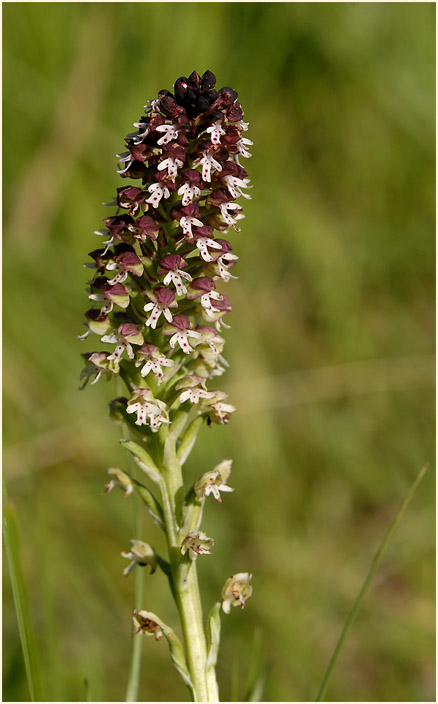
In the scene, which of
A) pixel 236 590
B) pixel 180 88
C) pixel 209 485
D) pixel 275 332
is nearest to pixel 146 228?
pixel 180 88

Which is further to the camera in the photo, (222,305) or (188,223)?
(222,305)

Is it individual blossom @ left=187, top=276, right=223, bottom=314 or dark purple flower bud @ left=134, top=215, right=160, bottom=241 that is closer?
dark purple flower bud @ left=134, top=215, right=160, bottom=241

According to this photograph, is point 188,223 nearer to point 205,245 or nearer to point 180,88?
point 205,245

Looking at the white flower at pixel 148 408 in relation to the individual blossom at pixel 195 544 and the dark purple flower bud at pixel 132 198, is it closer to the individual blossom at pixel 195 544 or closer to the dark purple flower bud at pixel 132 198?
the individual blossom at pixel 195 544

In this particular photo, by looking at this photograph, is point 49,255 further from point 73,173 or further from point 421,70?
point 421,70

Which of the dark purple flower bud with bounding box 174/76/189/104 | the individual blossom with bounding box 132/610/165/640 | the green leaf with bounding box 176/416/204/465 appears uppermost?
the dark purple flower bud with bounding box 174/76/189/104

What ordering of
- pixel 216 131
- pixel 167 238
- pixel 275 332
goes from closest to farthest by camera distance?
pixel 216 131 < pixel 167 238 < pixel 275 332

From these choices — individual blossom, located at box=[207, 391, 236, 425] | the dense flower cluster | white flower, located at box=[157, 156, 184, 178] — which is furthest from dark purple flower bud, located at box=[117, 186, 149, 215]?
individual blossom, located at box=[207, 391, 236, 425]

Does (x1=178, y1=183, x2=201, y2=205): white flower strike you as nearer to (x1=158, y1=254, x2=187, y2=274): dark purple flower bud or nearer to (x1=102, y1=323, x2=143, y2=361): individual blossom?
(x1=158, y1=254, x2=187, y2=274): dark purple flower bud
